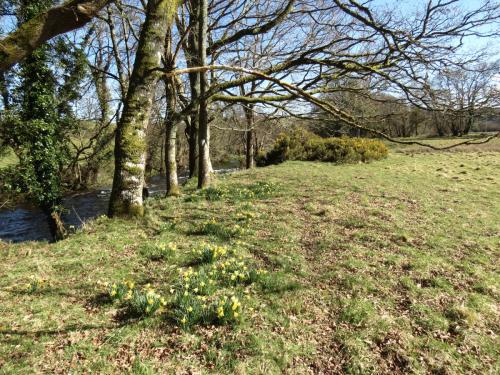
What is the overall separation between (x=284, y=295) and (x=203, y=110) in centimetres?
733

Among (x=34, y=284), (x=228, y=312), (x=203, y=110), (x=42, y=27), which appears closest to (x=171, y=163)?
(x=203, y=110)

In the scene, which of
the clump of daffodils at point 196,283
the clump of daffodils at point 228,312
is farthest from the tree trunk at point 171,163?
the clump of daffodils at point 228,312

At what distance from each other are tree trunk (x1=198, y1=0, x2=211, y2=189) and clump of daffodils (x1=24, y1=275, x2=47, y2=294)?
610 centimetres

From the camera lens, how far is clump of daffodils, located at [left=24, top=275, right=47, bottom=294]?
3791 millimetres

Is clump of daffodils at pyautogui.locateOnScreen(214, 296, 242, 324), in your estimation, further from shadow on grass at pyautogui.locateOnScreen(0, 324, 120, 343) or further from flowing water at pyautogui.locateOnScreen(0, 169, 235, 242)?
flowing water at pyautogui.locateOnScreen(0, 169, 235, 242)

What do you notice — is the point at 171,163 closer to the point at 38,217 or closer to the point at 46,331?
the point at 46,331

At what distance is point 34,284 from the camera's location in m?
3.85

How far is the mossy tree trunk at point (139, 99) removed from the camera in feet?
19.0

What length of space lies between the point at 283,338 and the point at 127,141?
4.60m

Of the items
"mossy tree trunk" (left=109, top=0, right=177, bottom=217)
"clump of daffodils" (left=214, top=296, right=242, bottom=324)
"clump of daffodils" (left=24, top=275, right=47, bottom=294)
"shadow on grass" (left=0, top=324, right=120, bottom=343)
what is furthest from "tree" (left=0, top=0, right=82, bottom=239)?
"clump of daffodils" (left=214, top=296, right=242, bottom=324)

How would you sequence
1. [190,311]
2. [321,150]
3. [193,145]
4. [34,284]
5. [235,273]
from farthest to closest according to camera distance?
[321,150], [193,145], [235,273], [34,284], [190,311]

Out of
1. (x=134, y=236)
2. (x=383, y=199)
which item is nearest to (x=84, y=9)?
(x=134, y=236)

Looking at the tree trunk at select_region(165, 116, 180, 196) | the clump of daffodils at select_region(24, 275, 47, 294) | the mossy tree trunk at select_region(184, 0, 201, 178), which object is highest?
the mossy tree trunk at select_region(184, 0, 201, 178)

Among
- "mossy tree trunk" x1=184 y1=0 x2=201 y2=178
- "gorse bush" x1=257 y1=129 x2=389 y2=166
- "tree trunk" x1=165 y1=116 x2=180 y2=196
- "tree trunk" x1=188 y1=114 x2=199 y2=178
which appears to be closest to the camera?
"mossy tree trunk" x1=184 y1=0 x2=201 y2=178
